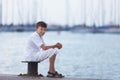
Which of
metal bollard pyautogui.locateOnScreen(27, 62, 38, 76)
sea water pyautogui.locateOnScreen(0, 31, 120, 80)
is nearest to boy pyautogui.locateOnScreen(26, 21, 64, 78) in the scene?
metal bollard pyautogui.locateOnScreen(27, 62, 38, 76)

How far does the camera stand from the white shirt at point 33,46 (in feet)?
33.1

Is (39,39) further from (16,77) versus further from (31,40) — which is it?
(16,77)

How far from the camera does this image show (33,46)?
404 inches

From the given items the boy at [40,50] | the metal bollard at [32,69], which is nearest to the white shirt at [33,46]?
the boy at [40,50]

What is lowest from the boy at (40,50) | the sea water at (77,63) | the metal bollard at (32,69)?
the sea water at (77,63)

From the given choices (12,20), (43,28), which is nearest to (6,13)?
(12,20)

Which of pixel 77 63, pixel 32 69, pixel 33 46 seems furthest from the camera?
pixel 77 63

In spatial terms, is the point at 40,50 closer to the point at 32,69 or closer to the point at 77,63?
the point at 32,69

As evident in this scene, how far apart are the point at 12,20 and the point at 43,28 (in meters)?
68.8

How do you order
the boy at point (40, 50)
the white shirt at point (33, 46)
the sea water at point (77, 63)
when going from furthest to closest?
the sea water at point (77, 63), the white shirt at point (33, 46), the boy at point (40, 50)

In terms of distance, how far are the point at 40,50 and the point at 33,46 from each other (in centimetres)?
17

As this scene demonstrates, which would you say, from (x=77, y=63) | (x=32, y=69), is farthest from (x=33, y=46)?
(x=77, y=63)

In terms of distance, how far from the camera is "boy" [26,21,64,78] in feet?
32.8

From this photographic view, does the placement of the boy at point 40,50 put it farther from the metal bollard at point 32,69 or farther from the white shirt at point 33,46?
the metal bollard at point 32,69
